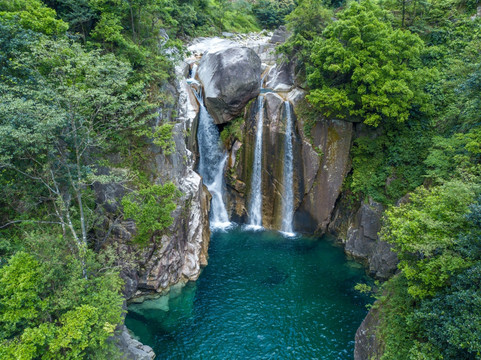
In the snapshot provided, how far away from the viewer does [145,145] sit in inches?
640

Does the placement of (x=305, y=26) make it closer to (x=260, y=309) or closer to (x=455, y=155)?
(x=455, y=155)

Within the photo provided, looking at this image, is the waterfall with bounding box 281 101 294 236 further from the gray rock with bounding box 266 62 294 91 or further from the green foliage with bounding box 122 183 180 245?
the green foliage with bounding box 122 183 180 245

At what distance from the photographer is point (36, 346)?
8469 mm

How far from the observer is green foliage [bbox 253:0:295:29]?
43.5 metres

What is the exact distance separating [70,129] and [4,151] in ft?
8.33

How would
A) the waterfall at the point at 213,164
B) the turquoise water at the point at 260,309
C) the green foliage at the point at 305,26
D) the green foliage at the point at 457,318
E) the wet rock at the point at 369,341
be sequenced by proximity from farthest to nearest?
the waterfall at the point at 213,164 < the green foliage at the point at 305,26 < the turquoise water at the point at 260,309 < the wet rock at the point at 369,341 < the green foliage at the point at 457,318

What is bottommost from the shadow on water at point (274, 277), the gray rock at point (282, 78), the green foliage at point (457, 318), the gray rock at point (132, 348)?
the gray rock at point (132, 348)

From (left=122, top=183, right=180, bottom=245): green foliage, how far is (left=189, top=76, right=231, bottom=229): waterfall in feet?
33.1

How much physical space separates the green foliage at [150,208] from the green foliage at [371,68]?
12.0 meters

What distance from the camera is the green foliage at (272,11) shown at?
143 feet

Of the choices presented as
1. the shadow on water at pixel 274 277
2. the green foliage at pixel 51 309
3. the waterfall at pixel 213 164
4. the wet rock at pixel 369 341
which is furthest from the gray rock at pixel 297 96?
the green foliage at pixel 51 309

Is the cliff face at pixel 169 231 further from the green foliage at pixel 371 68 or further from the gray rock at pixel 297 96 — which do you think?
the green foliage at pixel 371 68

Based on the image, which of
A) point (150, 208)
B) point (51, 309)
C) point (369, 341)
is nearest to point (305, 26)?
point (150, 208)

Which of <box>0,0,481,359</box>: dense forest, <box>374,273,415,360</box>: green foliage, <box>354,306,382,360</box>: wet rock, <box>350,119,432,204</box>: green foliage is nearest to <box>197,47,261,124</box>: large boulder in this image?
<box>0,0,481,359</box>: dense forest
